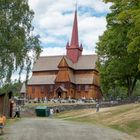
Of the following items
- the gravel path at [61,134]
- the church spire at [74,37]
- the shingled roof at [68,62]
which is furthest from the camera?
the church spire at [74,37]

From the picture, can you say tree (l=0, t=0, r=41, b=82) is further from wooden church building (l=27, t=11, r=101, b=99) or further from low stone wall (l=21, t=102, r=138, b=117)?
wooden church building (l=27, t=11, r=101, b=99)

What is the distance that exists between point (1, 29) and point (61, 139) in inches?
762

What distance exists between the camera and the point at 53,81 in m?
119

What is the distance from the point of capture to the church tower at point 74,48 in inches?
4889

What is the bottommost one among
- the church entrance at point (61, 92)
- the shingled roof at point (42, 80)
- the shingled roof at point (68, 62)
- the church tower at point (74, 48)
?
the church entrance at point (61, 92)

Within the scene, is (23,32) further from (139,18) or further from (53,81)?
(53,81)

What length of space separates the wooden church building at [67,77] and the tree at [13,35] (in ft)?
214

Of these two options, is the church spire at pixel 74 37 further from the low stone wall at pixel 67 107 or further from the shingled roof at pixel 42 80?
the low stone wall at pixel 67 107

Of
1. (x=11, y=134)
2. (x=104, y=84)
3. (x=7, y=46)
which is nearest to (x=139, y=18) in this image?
(x=11, y=134)

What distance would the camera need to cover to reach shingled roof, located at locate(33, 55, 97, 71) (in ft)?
394

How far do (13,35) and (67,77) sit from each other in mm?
69825

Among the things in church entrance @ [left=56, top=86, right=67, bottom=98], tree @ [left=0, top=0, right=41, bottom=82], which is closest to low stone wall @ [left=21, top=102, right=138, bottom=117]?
tree @ [left=0, top=0, right=41, bottom=82]

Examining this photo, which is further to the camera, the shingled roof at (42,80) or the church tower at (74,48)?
the church tower at (74,48)

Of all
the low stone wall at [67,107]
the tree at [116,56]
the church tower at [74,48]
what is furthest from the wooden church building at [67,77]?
the low stone wall at [67,107]
